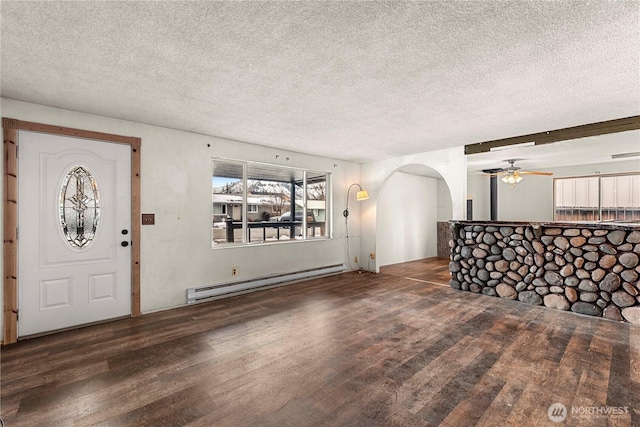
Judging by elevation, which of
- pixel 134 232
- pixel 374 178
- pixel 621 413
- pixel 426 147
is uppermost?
pixel 426 147

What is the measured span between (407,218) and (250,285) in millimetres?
4821

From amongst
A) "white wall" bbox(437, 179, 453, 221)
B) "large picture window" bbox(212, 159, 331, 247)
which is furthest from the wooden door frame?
"white wall" bbox(437, 179, 453, 221)

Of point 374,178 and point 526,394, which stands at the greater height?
point 374,178

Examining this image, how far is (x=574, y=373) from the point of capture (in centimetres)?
237

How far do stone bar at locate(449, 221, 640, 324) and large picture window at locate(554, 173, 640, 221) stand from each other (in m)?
4.27

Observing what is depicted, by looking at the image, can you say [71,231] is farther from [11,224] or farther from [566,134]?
[566,134]

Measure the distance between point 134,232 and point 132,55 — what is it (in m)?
2.33

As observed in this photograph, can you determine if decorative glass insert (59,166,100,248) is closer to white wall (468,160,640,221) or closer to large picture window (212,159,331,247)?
large picture window (212,159,331,247)

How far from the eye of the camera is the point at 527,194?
26.4 ft

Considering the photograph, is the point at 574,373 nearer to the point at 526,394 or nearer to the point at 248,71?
the point at 526,394

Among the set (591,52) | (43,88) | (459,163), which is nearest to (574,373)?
(591,52)

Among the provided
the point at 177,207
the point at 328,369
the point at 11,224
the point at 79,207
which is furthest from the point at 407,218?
the point at 11,224

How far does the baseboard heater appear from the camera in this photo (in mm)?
4275

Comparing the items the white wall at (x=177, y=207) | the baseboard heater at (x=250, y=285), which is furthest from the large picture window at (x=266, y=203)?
the baseboard heater at (x=250, y=285)
